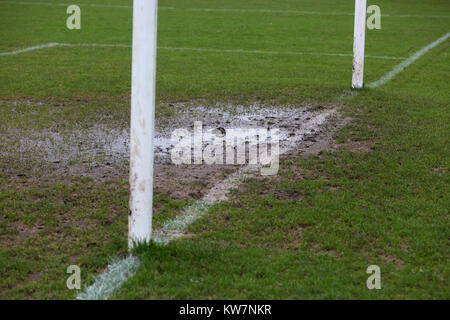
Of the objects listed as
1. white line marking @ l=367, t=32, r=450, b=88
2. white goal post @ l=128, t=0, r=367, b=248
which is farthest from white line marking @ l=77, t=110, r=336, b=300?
white line marking @ l=367, t=32, r=450, b=88

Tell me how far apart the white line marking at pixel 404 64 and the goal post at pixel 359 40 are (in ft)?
1.37

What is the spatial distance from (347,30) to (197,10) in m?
6.03

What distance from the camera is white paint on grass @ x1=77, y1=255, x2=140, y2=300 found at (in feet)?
11.3

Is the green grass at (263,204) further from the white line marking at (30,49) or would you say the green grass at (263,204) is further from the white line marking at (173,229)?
the white line marking at (30,49)

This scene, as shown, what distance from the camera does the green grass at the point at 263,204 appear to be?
3627 mm

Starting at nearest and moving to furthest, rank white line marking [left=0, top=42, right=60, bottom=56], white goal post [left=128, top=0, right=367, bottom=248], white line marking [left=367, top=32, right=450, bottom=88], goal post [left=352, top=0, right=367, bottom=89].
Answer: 1. white goal post [left=128, top=0, right=367, bottom=248]
2. goal post [left=352, top=0, right=367, bottom=89]
3. white line marking [left=367, top=32, right=450, bottom=88]
4. white line marking [left=0, top=42, right=60, bottom=56]

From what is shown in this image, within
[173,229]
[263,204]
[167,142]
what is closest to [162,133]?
[167,142]

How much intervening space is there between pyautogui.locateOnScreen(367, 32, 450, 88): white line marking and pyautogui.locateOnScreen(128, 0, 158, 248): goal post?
6.35 m

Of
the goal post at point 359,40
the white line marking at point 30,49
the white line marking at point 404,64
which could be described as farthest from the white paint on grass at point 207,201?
the white line marking at point 30,49

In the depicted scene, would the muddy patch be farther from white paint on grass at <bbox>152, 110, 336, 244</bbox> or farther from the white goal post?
the white goal post

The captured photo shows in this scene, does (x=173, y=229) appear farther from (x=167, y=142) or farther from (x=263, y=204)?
(x=167, y=142)

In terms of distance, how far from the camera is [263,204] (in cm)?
488

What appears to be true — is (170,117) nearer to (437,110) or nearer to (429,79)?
(437,110)
